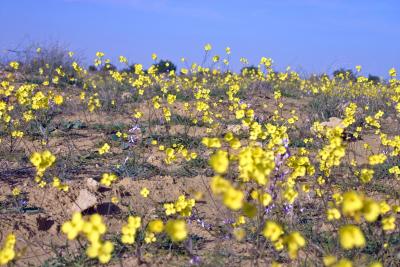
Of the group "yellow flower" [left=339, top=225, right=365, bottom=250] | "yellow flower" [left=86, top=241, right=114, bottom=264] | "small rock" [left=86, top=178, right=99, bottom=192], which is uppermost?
"yellow flower" [left=339, top=225, right=365, bottom=250]

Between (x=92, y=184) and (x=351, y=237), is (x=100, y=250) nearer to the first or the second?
(x=351, y=237)

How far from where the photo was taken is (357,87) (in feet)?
37.0

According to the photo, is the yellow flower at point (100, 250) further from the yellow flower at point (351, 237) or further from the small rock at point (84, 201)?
the small rock at point (84, 201)

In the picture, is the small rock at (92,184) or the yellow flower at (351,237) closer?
the yellow flower at (351,237)

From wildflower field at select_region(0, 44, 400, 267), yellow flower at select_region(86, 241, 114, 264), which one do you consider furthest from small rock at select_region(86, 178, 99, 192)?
yellow flower at select_region(86, 241, 114, 264)

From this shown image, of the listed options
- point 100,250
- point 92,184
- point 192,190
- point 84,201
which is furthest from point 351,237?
point 92,184

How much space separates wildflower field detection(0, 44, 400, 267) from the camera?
250 cm

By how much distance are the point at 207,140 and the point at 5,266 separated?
1.57 meters

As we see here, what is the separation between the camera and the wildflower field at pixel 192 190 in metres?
2.50

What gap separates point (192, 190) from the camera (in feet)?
7.97

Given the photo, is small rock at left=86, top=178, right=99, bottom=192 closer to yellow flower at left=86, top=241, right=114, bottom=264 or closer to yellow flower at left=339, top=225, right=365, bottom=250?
yellow flower at left=86, top=241, right=114, bottom=264

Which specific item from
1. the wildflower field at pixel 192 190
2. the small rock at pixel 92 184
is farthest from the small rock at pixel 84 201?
the small rock at pixel 92 184

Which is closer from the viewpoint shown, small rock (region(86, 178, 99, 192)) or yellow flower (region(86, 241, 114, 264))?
yellow flower (region(86, 241, 114, 264))

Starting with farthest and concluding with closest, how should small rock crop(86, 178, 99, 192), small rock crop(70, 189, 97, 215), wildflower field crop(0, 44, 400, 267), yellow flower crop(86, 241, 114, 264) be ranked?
small rock crop(86, 178, 99, 192) < small rock crop(70, 189, 97, 215) < wildflower field crop(0, 44, 400, 267) < yellow flower crop(86, 241, 114, 264)
